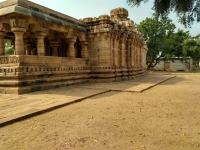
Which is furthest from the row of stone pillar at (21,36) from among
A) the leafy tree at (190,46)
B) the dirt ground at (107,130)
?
the leafy tree at (190,46)

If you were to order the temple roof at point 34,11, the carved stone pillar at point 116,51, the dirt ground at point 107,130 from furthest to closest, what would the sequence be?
the carved stone pillar at point 116,51 < the temple roof at point 34,11 < the dirt ground at point 107,130

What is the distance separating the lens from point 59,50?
455 inches

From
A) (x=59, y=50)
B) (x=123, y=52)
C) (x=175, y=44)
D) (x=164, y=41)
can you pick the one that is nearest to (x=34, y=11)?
(x=59, y=50)

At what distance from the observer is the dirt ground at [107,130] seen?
241 cm

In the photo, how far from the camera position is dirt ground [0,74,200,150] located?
241 centimetres

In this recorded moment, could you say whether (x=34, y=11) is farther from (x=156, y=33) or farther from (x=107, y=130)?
(x=156, y=33)

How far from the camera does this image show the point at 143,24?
100 feet

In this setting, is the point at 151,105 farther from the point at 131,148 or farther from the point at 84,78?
the point at 84,78

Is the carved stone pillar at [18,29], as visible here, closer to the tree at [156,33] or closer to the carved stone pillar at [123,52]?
the carved stone pillar at [123,52]

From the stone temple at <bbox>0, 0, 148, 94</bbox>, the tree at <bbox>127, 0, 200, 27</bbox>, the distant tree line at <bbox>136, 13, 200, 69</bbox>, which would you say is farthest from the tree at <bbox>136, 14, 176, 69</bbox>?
the tree at <bbox>127, 0, 200, 27</bbox>

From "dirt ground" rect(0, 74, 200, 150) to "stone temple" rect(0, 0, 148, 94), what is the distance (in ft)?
10.4

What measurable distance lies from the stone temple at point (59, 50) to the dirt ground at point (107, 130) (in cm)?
318

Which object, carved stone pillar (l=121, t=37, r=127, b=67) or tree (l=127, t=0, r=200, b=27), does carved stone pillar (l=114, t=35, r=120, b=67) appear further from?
tree (l=127, t=0, r=200, b=27)

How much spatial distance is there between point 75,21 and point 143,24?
23498 mm
